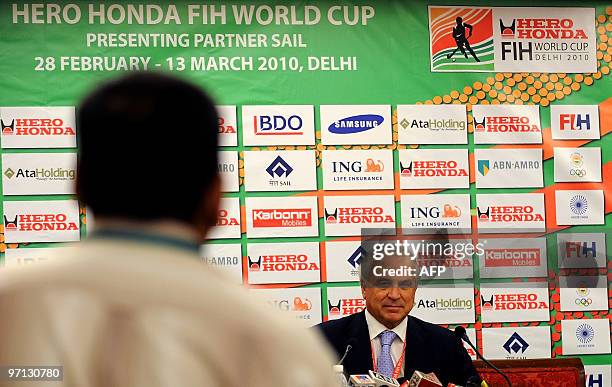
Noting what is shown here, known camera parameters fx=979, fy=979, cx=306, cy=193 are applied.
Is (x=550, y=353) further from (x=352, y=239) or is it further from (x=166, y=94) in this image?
(x=166, y=94)

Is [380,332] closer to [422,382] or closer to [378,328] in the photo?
[378,328]

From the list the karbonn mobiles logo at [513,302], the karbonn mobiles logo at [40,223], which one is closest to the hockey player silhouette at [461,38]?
the karbonn mobiles logo at [513,302]

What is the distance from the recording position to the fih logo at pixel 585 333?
596 centimetres

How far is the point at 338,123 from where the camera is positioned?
19.1 feet

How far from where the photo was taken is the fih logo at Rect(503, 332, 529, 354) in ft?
19.3

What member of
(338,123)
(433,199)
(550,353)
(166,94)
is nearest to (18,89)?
(338,123)

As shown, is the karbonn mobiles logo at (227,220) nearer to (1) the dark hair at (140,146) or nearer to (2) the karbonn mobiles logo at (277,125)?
(2) the karbonn mobiles logo at (277,125)

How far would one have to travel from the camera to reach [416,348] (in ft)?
15.8

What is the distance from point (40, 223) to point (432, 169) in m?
2.32

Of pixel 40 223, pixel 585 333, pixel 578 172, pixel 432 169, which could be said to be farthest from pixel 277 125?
pixel 585 333

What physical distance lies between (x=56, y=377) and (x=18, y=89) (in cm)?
500

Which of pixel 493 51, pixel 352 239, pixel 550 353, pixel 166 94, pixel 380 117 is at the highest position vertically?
pixel 493 51

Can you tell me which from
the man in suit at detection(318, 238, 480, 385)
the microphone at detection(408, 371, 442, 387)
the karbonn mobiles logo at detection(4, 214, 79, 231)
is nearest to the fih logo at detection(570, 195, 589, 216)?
the man in suit at detection(318, 238, 480, 385)

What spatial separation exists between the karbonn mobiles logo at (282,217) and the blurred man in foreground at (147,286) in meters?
4.75
